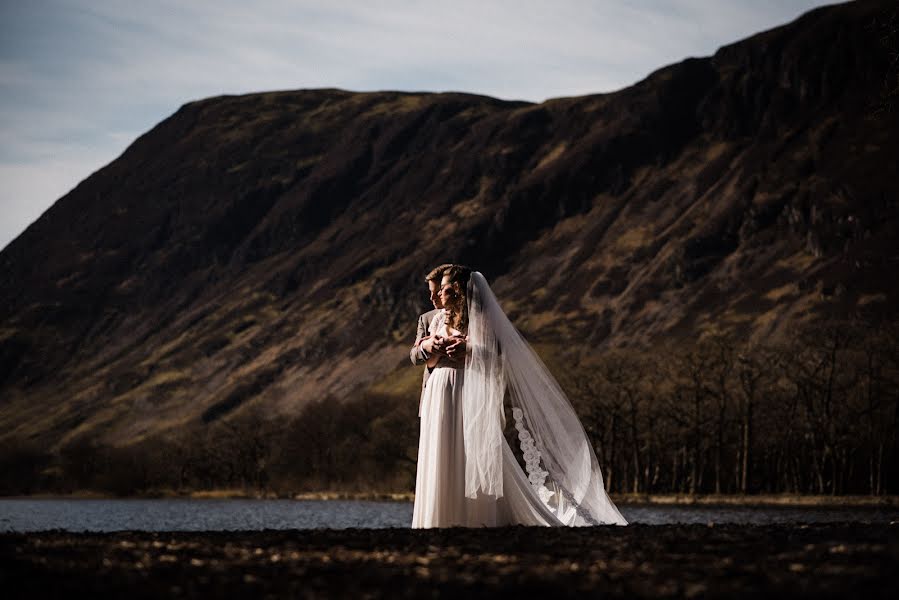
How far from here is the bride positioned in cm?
1920

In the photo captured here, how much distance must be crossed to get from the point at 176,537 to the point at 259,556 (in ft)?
9.65

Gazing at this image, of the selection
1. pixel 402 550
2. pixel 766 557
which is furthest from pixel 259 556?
pixel 766 557

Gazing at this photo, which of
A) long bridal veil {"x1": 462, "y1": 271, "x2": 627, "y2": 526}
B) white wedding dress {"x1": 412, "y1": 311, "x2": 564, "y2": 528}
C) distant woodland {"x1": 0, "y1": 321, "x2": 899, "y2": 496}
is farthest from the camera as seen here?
distant woodland {"x1": 0, "y1": 321, "x2": 899, "y2": 496}

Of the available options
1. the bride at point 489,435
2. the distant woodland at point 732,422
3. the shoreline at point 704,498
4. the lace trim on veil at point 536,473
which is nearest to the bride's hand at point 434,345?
the bride at point 489,435

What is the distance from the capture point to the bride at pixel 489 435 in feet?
63.0

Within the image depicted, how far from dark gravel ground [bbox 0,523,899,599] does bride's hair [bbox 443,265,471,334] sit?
3.98m

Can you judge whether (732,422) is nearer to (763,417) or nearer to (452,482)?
(763,417)

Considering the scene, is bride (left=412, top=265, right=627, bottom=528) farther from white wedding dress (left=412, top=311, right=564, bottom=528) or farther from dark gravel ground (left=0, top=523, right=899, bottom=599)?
dark gravel ground (left=0, top=523, right=899, bottom=599)

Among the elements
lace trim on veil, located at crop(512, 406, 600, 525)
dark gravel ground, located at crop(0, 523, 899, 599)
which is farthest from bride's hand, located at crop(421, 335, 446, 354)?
dark gravel ground, located at crop(0, 523, 899, 599)

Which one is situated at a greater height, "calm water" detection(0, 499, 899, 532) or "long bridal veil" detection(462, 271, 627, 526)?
"long bridal veil" detection(462, 271, 627, 526)

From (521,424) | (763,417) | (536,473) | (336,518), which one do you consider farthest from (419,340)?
(763,417)

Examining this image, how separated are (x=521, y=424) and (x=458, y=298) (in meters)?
2.52

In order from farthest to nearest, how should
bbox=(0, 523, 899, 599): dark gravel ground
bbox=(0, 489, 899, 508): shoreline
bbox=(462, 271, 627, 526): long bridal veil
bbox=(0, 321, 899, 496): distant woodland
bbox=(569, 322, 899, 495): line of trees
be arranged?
bbox=(0, 321, 899, 496): distant woodland < bbox=(569, 322, 899, 495): line of trees < bbox=(0, 489, 899, 508): shoreline < bbox=(462, 271, 627, 526): long bridal veil < bbox=(0, 523, 899, 599): dark gravel ground

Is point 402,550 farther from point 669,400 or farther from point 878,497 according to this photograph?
point 669,400
